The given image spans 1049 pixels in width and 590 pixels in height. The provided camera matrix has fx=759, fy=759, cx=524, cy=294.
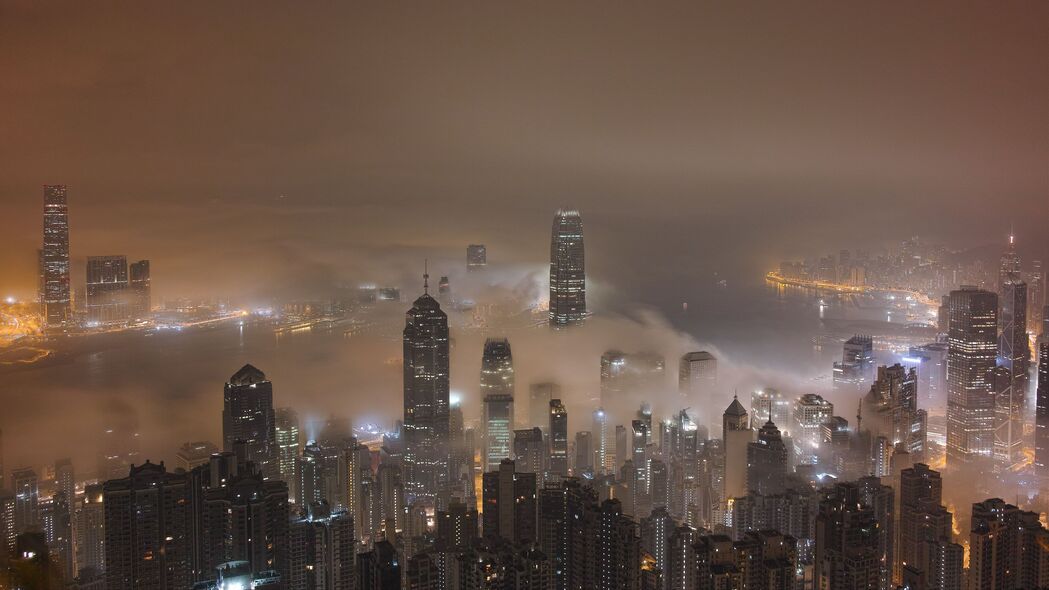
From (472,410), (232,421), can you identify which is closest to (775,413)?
(472,410)

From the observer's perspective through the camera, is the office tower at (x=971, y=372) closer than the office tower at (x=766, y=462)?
No

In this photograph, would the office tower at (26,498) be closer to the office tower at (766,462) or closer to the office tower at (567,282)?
the office tower at (766,462)

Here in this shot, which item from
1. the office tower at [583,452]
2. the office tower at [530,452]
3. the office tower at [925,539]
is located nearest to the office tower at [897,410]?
the office tower at [925,539]

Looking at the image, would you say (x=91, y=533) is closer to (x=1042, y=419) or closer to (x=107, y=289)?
(x=107, y=289)

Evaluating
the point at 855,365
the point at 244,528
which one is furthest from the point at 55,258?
the point at 855,365

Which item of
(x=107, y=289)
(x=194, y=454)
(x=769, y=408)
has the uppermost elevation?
(x=107, y=289)

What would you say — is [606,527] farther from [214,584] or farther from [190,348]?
[190,348]
